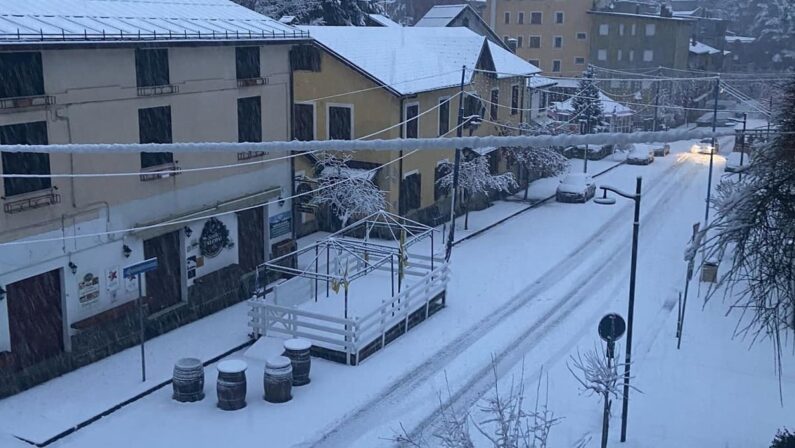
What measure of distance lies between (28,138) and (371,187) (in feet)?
44.1

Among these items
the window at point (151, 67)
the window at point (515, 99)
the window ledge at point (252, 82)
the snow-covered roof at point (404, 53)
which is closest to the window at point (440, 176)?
the snow-covered roof at point (404, 53)

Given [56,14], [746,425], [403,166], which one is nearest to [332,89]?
[403,166]

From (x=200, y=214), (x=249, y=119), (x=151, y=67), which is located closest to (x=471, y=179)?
(x=249, y=119)

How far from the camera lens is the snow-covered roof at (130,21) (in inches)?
662

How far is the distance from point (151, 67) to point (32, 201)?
4682 millimetres

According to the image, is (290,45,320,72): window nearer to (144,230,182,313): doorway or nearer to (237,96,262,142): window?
(237,96,262,142): window

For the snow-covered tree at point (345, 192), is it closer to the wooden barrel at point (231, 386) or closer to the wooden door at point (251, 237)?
the wooden door at point (251, 237)

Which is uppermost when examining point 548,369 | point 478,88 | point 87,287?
point 478,88

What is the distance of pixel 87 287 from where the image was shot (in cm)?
1797

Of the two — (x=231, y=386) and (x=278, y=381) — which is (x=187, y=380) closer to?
(x=231, y=386)

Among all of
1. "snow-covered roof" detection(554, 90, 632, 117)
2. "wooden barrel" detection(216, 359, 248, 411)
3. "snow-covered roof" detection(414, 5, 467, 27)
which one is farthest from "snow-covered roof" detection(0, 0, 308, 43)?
"snow-covered roof" detection(554, 90, 632, 117)

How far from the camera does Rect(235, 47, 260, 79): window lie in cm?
2218

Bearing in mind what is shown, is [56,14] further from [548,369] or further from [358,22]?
[358,22]

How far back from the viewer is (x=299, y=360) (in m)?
16.9
